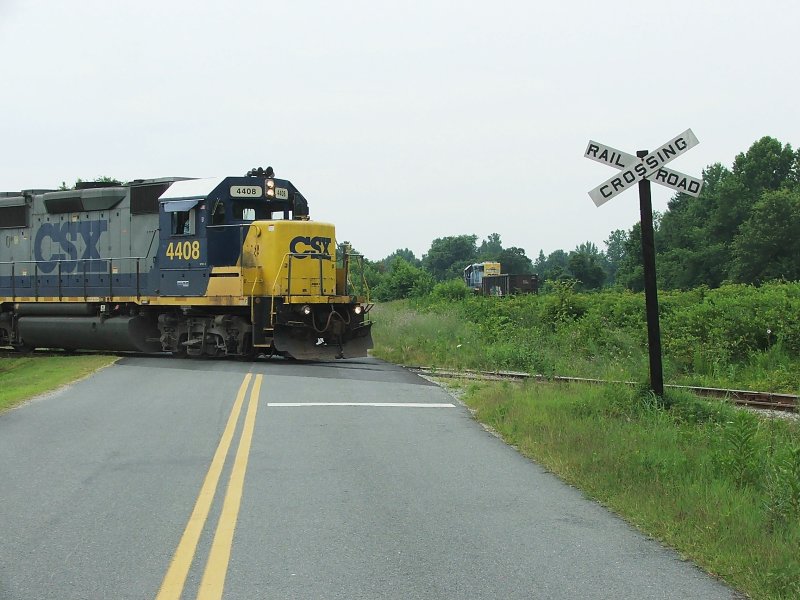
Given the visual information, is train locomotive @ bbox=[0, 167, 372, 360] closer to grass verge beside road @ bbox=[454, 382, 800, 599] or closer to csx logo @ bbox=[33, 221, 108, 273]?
csx logo @ bbox=[33, 221, 108, 273]

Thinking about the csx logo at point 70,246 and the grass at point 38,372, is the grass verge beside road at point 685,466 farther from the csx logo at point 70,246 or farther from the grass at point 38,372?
the csx logo at point 70,246

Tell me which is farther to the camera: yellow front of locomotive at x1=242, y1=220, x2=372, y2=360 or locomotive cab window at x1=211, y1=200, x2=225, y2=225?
locomotive cab window at x1=211, y1=200, x2=225, y2=225

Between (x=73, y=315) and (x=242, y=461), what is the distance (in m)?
16.6

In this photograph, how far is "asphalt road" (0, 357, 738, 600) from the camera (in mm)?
4898

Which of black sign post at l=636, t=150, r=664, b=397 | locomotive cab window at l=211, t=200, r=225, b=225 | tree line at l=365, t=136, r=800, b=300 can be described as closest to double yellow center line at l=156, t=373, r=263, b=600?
black sign post at l=636, t=150, r=664, b=397

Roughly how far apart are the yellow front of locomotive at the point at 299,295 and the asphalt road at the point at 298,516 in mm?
7811

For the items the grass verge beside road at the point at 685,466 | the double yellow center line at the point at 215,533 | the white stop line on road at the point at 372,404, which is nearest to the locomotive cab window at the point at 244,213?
the white stop line on road at the point at 372,404

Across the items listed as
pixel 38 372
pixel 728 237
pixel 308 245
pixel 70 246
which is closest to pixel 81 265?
pixel 70 246

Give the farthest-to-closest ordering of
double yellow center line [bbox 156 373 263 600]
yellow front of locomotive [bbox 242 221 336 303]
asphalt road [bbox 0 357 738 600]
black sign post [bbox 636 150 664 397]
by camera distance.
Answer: yellow front of locomotive [bbox 242 221 336 303] < black sign post [bbox 636 150 664 397] < asphalt road [bbox 0 357 738 600] < double yellow center line [bbox 156 373 263 600]

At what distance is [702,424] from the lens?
33.1 feet

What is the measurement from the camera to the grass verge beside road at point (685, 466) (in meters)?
5.39

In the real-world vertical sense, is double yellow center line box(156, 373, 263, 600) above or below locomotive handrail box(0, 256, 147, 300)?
below

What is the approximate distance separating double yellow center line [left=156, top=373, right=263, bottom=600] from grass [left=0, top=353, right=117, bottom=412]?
19.2 feet

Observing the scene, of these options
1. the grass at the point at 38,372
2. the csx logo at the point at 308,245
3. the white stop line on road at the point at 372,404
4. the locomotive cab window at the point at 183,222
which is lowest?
the white stop line on road at the point at 372,404
